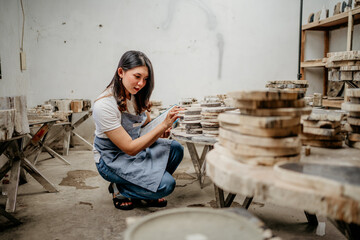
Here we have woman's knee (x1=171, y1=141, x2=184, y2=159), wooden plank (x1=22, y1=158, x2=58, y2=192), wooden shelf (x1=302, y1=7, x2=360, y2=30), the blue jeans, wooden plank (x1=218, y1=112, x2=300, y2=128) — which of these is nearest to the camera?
wooden plank (x1=218, y1=112, x2=300, y2=128)

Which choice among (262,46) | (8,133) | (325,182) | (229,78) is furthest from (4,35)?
(325,182)

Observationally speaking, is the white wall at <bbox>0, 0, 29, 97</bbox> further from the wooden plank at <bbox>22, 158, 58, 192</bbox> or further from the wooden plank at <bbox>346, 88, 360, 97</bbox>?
the wooden plank at <bbox>346, 88, 360, 97</bbox>

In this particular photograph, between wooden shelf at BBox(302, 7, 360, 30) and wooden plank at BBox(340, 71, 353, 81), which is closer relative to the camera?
wooden plank at BBox(340, 71, 353, 81)

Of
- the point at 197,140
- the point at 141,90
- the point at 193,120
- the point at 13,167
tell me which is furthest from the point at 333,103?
the point at 13,167

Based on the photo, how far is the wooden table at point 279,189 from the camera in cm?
84

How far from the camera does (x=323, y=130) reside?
1521 mm

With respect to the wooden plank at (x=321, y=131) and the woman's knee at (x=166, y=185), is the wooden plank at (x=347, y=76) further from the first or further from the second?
the woman's knee at (x=166, y=185)

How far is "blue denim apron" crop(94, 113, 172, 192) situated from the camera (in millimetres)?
2551

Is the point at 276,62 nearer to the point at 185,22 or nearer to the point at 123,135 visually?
the point at 185,22

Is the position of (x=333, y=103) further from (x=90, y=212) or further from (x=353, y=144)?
(x=90, y=212)

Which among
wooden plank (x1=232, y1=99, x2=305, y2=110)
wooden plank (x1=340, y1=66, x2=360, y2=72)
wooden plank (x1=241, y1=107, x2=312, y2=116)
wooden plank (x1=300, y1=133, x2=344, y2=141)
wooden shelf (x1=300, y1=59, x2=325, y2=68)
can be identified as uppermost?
wooden shelf (x1=300, y1=59, x2=325, y2=68)

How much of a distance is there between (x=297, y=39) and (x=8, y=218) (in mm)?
5947

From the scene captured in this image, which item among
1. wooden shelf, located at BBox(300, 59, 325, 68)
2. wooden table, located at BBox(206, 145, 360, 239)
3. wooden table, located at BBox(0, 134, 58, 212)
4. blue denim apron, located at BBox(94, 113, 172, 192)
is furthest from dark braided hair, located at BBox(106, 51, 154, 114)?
wooden shelf, located at BBox(300, 59, 325, 68)

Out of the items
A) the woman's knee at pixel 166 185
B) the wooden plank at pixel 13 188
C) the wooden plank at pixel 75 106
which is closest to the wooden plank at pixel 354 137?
the woman's knee at pixel 166 185
